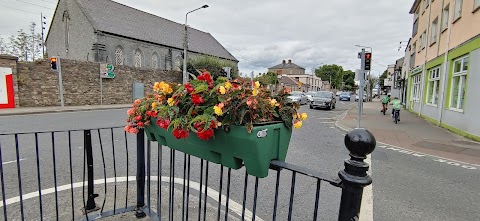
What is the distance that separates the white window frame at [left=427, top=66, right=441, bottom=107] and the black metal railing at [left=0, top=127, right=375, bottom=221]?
12.2 metres

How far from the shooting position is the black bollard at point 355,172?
117 centimetres

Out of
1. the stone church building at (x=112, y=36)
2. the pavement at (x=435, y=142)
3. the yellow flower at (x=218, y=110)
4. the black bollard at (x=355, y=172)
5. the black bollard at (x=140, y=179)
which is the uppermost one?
the stone church building at (x=112, y=36)

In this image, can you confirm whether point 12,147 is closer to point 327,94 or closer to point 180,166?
point 180,166

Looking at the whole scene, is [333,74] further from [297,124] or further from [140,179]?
[297,124]

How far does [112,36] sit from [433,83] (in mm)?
29001

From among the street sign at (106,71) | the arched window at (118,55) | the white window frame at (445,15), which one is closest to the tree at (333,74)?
the arched window at (118,55)

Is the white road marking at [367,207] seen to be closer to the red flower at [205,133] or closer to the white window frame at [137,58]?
the red flower at [205,133]

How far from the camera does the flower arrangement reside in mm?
1463

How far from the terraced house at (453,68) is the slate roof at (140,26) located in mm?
28407

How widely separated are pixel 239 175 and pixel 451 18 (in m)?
12.1

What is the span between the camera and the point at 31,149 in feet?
18.0

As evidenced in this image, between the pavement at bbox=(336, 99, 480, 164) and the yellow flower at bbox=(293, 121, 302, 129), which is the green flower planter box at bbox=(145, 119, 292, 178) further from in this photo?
the pavement at bbox=(336, 99, 480, 164)

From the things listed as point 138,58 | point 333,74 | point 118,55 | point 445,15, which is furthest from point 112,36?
point 333,74

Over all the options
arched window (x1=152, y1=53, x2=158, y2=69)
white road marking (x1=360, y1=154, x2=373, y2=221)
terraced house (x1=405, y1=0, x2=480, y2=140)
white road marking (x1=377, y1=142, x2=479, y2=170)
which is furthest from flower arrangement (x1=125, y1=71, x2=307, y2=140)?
arched window (x1=152, y1=53, x2=158, y2=69)
